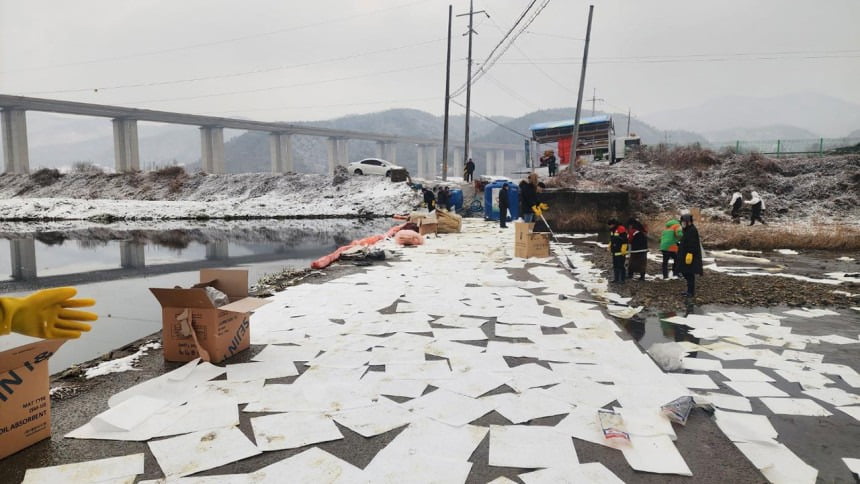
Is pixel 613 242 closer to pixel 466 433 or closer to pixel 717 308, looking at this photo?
pixel 717 308

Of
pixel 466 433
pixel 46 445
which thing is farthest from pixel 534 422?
pixel 46 445

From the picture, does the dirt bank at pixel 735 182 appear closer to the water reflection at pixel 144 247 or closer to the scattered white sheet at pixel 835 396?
the water reflection at pixel 144 247

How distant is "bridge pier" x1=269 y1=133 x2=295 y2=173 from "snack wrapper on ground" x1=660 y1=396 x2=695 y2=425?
54555 mm

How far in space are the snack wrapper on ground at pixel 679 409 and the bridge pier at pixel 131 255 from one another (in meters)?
10.4

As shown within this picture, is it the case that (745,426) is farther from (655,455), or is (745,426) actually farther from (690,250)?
(690,250)

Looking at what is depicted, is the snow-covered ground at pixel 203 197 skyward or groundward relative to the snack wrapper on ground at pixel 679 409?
skyward

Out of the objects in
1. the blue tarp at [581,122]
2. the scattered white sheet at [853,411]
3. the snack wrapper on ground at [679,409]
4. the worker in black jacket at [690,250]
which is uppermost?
the blue tarp at [581,122]

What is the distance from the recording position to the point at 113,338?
529 centimetres

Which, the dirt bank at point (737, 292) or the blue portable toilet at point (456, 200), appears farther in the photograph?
the blue portable toilet at point (456, 200)

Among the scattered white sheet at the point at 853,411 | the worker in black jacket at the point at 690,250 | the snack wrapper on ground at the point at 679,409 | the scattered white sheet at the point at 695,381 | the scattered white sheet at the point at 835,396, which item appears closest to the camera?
the snack wrapper on ground at the point at 679,409

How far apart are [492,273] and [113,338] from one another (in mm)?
5256

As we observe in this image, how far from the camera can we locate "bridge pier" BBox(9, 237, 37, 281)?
965cm

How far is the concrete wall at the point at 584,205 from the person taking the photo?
15648 millimetres

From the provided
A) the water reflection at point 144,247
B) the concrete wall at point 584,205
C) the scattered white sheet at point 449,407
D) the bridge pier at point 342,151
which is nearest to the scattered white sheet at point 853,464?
the scattered white sheet at point 449,407
